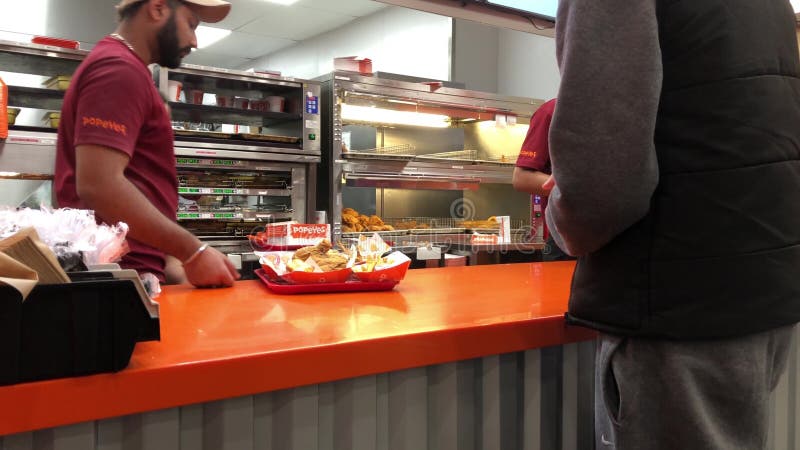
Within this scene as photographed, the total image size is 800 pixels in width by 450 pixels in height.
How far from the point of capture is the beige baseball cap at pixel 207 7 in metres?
1.97

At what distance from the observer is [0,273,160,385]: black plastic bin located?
752mm

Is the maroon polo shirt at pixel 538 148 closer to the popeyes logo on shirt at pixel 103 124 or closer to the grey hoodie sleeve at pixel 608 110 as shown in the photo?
the popeyes logo on shirt at pixel 103 124

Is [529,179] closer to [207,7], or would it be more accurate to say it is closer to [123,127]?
[207,7]

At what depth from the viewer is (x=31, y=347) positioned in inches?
30.4

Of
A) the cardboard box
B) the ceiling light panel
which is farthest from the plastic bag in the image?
the ceiling light panel

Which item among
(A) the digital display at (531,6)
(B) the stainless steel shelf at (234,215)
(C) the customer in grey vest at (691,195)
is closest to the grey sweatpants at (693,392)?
(C) the customer in grey vest at (691,195)

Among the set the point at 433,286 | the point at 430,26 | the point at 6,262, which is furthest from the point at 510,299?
the point at 430,26

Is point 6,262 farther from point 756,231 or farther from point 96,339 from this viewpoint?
point 756,231

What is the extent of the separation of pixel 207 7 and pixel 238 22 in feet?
19.2

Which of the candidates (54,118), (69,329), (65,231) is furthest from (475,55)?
(69,329)

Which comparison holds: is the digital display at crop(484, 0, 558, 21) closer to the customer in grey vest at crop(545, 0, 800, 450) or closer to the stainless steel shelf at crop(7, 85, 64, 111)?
the customer in grey vest at crop(545, 0, 800, 450)

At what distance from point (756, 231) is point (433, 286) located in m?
0.98

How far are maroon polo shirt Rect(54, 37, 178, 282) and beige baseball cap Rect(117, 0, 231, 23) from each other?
252mm

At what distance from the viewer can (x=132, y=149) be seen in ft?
5.57
